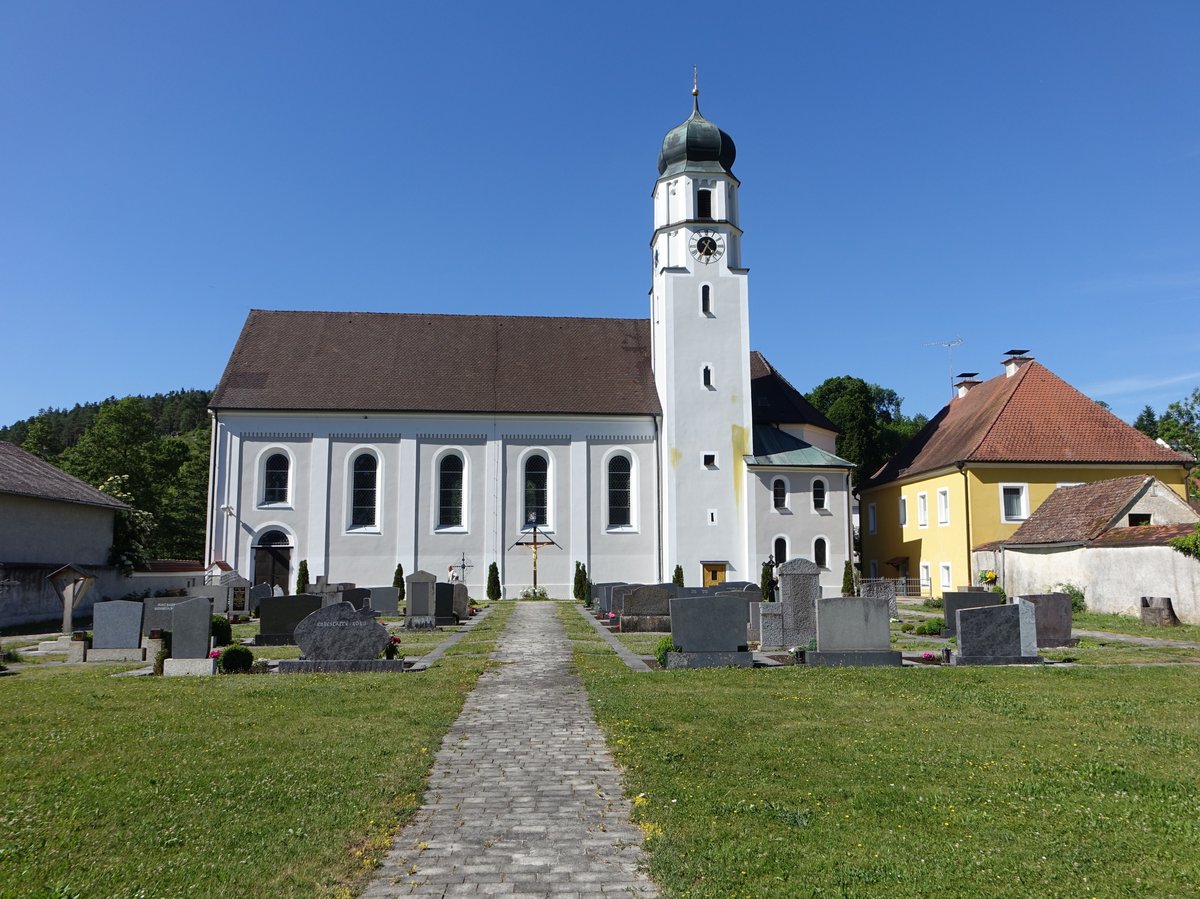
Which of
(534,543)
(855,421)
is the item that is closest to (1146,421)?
(855,421)

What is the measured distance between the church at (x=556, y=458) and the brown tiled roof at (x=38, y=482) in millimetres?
6210

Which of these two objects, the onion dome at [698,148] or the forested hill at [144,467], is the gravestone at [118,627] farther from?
the forested hill at [144,467]

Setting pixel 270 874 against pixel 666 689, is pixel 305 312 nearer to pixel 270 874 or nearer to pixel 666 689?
pixel 666 689

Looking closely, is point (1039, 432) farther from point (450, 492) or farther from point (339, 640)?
point (339, 640)

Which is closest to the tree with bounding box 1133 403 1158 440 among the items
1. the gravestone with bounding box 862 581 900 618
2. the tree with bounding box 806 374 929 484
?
the tree with bounding box 806 374 929 484

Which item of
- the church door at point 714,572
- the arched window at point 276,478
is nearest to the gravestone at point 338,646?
the church door at point 714,572

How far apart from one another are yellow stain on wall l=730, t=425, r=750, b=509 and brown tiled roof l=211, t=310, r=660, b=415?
3.87 meters

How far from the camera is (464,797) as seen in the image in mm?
6996

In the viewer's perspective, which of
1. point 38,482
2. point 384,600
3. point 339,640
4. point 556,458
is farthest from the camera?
point 556,458

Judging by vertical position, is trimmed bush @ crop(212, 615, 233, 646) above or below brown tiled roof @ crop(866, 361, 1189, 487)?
below

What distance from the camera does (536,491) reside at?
39.1m

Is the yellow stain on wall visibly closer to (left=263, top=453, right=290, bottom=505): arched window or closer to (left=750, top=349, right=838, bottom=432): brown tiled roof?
(left=750, top=349, right=838, bottom=432): brown tiled roof

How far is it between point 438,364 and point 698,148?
48.5 ft

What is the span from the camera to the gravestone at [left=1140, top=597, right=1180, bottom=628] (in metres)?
22.2
